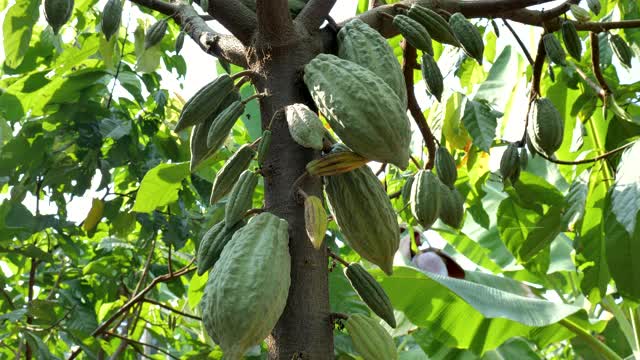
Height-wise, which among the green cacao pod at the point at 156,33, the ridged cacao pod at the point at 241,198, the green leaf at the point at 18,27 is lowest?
the ridged cacao pod at the point at 241,198

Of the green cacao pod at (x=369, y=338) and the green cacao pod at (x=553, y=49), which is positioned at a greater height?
the green cacao pod at (x=553, y=49)

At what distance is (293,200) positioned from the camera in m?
0.85

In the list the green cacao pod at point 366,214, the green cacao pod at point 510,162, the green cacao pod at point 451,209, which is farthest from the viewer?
the green cacao pod at point 510,162

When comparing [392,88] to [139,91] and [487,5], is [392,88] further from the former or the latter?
[139,91]

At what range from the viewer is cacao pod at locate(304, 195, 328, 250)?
790 mm

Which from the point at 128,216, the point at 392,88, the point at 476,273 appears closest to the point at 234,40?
the point at 392,88

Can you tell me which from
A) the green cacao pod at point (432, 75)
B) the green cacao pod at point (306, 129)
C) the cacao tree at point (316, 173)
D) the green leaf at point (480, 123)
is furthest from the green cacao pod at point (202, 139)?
the green leaf at point (480, 123)

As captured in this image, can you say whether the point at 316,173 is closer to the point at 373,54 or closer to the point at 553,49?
the point at 373,54

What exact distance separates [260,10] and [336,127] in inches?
8.0

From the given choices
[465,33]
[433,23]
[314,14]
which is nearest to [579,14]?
[465,33]

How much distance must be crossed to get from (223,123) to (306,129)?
17 cm

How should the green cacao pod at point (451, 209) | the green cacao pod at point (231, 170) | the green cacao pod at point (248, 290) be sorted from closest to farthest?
the green cacao pod at point (248, 290), the green cacao pod at point (231, 170), the green cacao pod at point (451, 209)

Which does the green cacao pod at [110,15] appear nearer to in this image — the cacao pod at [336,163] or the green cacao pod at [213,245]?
the green cacao pod at [213,245]

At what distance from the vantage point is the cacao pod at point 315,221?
2.59 ft
